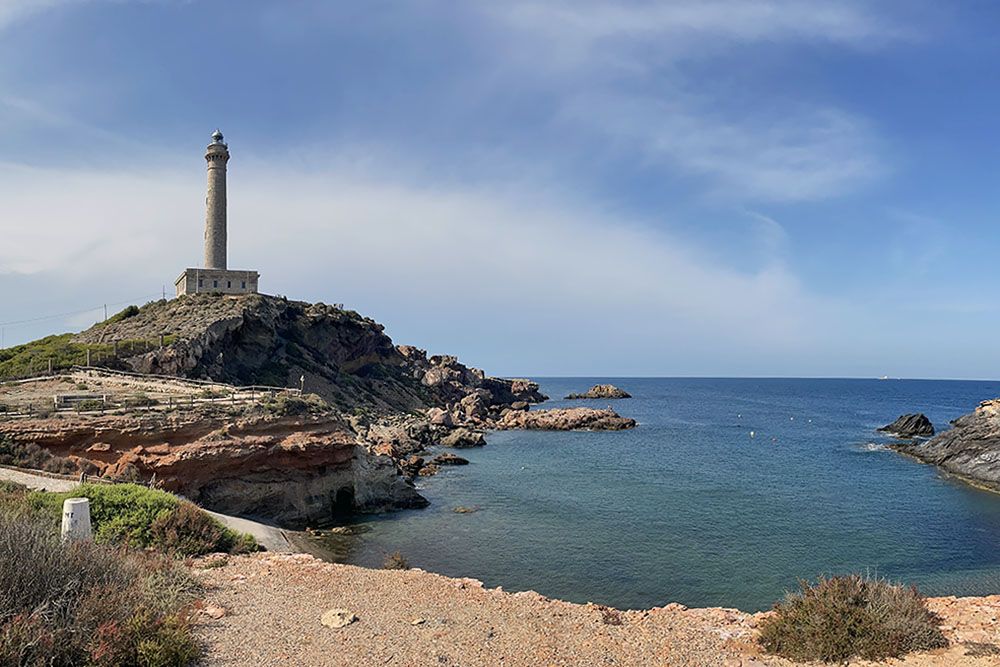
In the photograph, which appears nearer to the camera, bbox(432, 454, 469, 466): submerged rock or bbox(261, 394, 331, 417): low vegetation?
bbox(261, 394, 331, 417): low vegetation

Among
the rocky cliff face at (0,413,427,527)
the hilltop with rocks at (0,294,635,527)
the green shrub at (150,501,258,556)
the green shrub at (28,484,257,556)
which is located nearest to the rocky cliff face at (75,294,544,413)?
the hilltop with rocks at (0,294,635,527)

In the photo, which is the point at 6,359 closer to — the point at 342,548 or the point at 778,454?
the point at 342,548

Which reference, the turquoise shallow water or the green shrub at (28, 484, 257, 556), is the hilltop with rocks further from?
the green shrub at (28, 484, 257, 556)

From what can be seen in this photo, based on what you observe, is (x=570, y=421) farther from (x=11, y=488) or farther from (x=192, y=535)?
(x=11, y=488)

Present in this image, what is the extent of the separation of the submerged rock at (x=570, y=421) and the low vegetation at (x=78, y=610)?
59.5 m

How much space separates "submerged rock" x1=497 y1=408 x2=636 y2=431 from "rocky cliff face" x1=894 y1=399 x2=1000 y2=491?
A: 27.8 m

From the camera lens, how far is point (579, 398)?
136875mm

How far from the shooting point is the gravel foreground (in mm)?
9547

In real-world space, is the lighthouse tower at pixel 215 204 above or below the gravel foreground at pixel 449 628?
above

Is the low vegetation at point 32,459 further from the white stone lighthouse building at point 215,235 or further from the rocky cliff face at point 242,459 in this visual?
the white stone lighthouse building at point 215,235

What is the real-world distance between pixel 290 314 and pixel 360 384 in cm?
1070

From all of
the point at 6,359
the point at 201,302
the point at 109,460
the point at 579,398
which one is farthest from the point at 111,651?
the point at 579,398

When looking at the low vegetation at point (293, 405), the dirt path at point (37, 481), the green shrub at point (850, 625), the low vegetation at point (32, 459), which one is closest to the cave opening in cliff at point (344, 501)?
the low vegetation at point (293, 405)

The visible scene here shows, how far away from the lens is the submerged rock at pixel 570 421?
68125 mm
